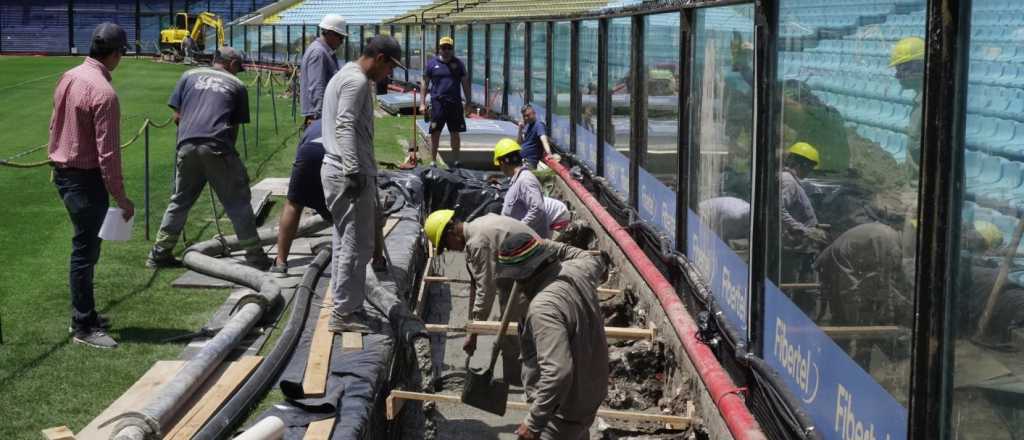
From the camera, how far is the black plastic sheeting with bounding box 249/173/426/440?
20.1ft

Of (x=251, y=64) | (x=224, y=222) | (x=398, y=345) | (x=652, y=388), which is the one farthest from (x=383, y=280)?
(x=251, y=64)

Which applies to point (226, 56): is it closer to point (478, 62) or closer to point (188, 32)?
point (478, 62)

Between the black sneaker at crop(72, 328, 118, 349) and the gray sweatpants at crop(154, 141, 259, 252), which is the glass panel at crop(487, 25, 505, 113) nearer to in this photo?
the gray sweatpants at crop(154, 141, 259, 252)

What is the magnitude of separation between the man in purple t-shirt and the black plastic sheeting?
6274 millimetres

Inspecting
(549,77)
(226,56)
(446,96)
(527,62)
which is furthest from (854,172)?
(527,62)

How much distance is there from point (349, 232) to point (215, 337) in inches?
41.8

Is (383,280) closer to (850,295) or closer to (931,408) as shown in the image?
(850,295)

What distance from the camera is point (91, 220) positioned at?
7.55m

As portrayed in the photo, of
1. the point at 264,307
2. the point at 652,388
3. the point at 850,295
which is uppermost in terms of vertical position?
the point at 850,295

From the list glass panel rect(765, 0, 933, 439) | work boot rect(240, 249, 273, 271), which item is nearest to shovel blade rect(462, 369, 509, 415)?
glass panel rect(765, 0, 933, 439)

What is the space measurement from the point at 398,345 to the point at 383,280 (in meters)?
1.00

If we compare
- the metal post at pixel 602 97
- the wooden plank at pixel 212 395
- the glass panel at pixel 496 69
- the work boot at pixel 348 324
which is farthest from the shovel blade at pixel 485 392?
the glass panel at pixel 496 69

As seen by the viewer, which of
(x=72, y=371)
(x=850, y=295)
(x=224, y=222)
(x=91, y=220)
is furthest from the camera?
(x=224, y=222)

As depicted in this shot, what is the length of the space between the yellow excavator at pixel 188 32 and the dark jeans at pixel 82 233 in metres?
51.6
